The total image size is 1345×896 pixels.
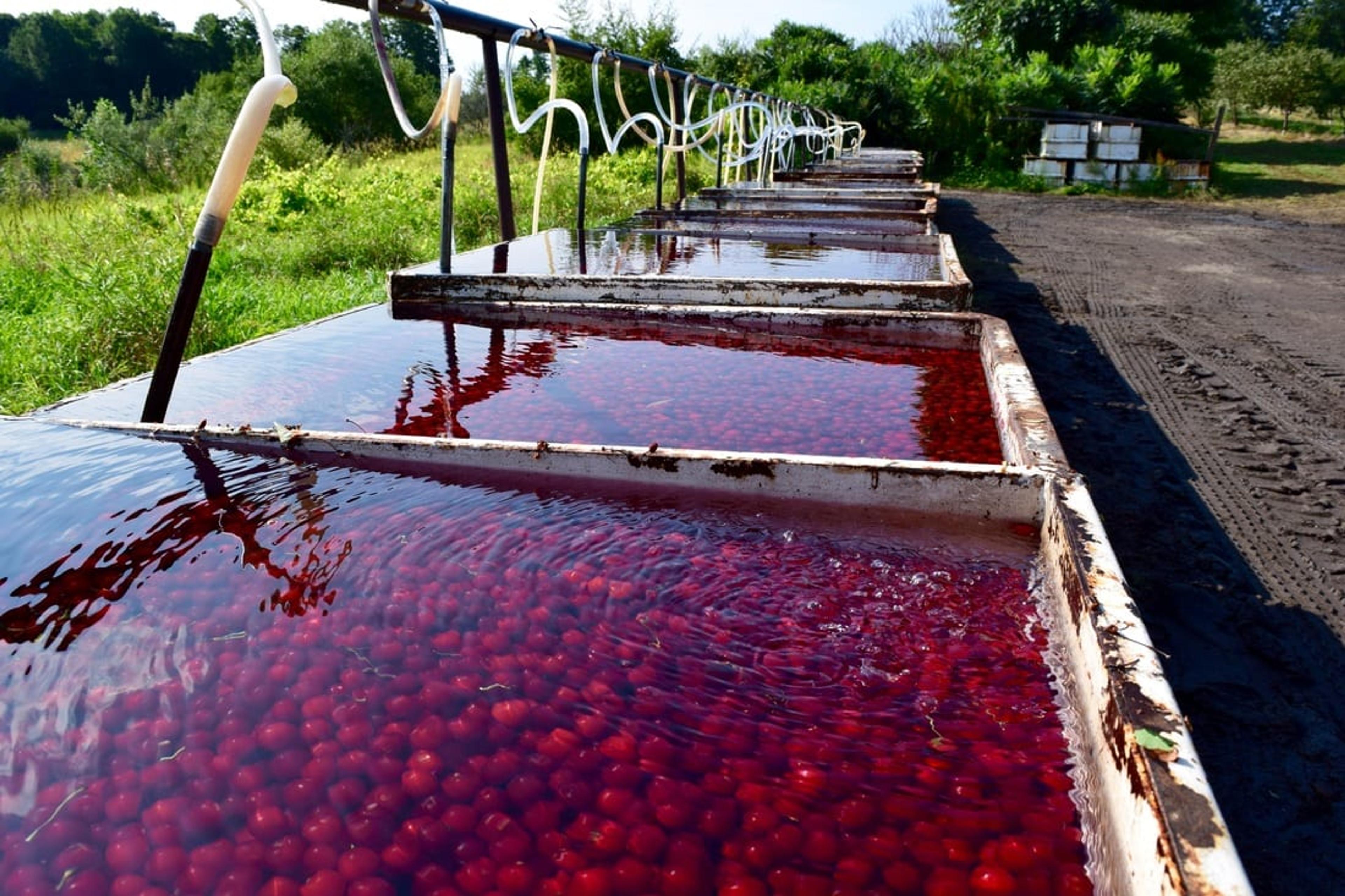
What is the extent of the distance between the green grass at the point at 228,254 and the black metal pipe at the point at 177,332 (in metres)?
1.39

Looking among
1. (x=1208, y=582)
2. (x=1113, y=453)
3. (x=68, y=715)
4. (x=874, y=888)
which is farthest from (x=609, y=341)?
(x=874, y=888)

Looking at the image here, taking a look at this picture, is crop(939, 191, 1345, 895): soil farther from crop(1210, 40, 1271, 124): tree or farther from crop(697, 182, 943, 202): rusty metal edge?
crop(1210, 40, 1271, 124): tree

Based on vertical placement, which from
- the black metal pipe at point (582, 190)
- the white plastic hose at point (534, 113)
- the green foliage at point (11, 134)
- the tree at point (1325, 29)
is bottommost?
the black metal pipe at point (582, 190)

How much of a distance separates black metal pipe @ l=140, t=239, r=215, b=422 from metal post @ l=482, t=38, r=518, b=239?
2733mm

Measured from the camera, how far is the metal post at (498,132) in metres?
4.49

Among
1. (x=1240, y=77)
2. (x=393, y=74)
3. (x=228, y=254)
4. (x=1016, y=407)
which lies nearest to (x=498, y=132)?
(x=393, y=74)

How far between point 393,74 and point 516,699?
9.42 feet

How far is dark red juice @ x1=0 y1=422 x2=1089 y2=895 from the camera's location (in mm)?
982

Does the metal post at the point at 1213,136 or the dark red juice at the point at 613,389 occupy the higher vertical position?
the metal post at the point at 1213,136

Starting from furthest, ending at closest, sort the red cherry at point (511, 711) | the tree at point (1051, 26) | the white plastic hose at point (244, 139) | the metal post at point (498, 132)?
the tree at point (1051, 26) → the metal post at point (498, 132) → the white plastic hose at point (244, 139) → the red cherry at point (511, 711)

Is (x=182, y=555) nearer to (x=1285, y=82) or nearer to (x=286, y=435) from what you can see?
(x=286, y=435)

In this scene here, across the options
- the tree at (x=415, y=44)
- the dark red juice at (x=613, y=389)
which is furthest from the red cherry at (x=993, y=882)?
the tree at (x=415, y=44)

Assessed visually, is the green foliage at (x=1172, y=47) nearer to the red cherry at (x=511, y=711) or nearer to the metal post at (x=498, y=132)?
the metal post at (x=498, y=132)

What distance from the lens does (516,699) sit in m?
1.21
